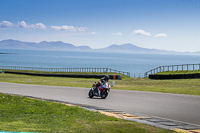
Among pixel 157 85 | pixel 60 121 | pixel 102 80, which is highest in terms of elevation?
pixel 102 80

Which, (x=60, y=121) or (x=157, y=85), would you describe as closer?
(x=60, y=121)

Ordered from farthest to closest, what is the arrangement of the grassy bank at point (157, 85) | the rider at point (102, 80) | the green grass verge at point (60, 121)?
the grassy bank at point (157, 85) → the rider at point (102, 80) → the green grass verge at point (60, 121)

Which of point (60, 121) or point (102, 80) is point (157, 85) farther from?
point (60, 121)

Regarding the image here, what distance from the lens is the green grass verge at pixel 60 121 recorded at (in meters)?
8.39

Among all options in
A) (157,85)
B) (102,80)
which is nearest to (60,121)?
(102,80)

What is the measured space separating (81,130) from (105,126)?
2.67ft

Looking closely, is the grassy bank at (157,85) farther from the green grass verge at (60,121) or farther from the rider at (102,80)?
the green grass verge at (60,121)

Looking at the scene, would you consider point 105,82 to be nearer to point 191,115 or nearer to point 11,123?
point 191,115

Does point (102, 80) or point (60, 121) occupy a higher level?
point (102, 80)

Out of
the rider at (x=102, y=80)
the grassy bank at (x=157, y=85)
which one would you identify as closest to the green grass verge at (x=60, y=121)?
the rider at (x=102, y=80)

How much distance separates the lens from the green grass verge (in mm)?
8391

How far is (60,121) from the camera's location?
9727mm

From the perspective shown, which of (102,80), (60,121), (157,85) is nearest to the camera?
(60,121)

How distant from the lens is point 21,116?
10742 millimetres
